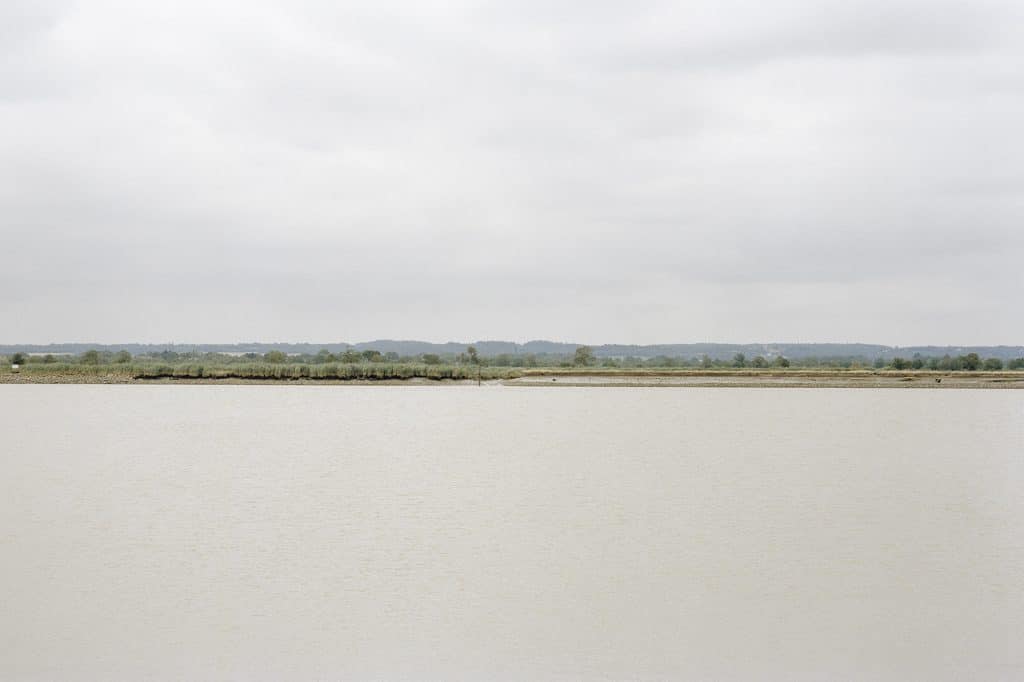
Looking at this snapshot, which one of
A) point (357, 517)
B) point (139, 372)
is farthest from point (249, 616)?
point (139, 372)

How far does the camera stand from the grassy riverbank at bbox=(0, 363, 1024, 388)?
5398 cm

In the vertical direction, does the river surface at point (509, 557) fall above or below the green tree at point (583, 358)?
below

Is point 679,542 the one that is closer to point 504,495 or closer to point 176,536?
point 504,495

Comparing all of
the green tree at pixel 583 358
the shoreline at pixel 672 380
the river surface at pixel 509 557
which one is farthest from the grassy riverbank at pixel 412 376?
the river surface at pixel 509 557

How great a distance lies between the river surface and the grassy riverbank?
26082 mm

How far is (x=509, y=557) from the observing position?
13148mm

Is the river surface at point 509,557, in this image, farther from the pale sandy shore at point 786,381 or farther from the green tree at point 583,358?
the green tree at point 583,358

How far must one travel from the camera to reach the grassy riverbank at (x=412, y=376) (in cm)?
5398

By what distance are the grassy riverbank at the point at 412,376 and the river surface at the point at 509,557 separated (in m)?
26.1

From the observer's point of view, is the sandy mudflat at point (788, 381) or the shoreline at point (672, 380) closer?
the sandy mudflat at point (788, 381)

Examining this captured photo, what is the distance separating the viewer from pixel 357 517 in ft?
51.7

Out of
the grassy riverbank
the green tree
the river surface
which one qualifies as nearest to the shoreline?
the grassy riverbank

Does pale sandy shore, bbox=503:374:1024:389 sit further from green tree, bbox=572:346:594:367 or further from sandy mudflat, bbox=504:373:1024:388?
green tree, bbox=572:346:594:367

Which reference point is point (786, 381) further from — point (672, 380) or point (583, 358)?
point (583, 358)
